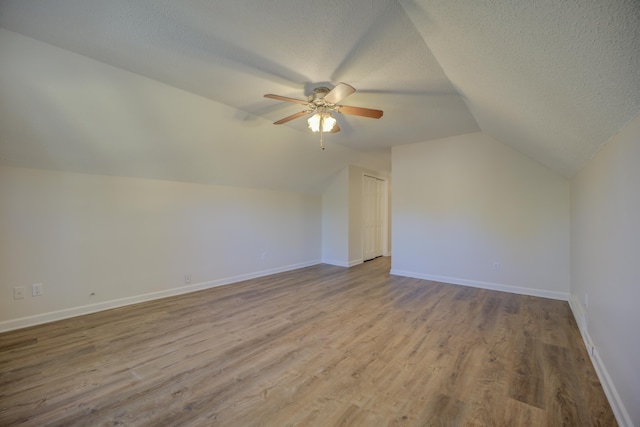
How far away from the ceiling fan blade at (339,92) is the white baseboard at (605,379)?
254 centimetres

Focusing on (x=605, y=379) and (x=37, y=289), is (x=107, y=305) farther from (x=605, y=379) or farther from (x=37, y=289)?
(x=605, y=379)

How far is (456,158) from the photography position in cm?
419

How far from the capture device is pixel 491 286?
3.94 m

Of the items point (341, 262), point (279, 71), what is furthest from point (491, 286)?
point (279, 71)

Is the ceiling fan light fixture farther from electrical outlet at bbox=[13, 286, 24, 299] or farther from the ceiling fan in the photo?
electrical outlet at bbox=[13, 286, 24, 299]

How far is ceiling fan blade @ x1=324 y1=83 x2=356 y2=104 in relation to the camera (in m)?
1.96

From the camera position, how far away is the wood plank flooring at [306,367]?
154 centimetres

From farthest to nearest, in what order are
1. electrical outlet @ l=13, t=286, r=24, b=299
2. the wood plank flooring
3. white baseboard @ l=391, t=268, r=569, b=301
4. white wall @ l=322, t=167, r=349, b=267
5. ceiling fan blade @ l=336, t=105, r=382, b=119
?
1. white wall @ l=322, t=167, r=349, b=267
2. white baseboard @ l=391, t=268, r=569, b=301
3. electrical outlet @ l=13, t=286, r=24, b=299
4. ceiling fan blade @ l=336, t=105, r=382, b=119
5. the wood plank flooring

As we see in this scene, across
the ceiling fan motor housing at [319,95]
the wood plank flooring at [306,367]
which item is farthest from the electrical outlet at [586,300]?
the ceiling fan motor housing at [319,95]

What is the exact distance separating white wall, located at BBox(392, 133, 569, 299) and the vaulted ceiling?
777 mm

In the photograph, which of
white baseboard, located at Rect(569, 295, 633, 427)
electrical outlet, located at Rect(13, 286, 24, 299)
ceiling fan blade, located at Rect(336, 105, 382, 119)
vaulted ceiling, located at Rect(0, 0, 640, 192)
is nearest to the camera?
vaulted ceiling, located at Rect(0, 0, 640, 192)

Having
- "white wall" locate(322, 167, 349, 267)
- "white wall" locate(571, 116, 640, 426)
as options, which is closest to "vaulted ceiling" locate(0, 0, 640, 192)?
"white wall" locate(571, 116, 640, 426)

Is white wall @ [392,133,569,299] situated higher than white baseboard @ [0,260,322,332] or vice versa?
white wall @ [392,133,569,299]

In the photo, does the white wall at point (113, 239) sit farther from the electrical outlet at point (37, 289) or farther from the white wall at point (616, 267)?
the white wall at point (616, 267)
